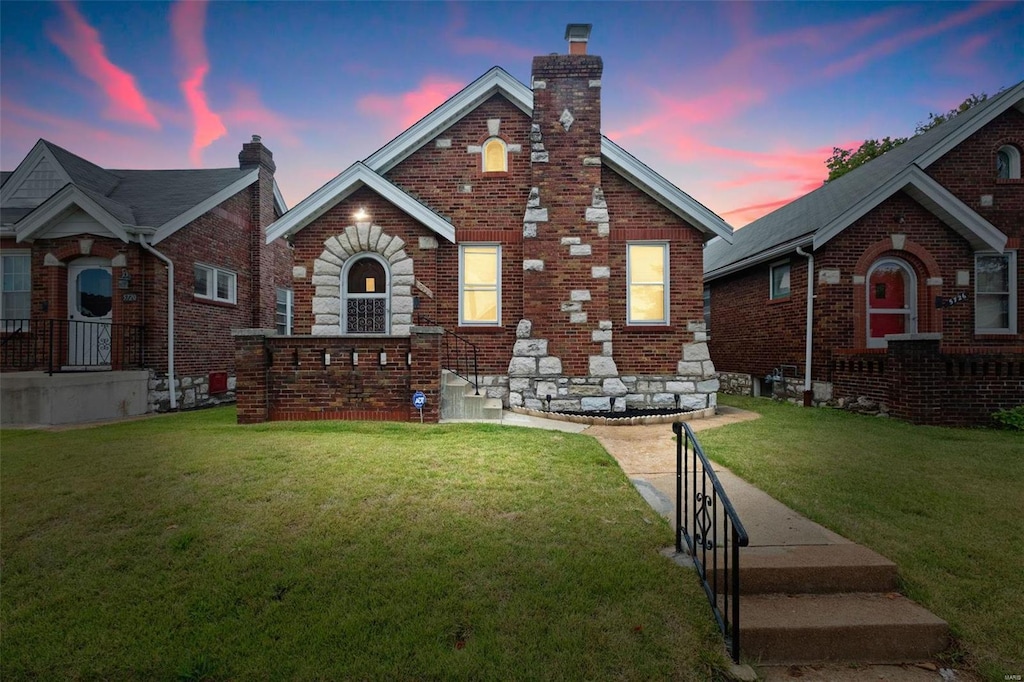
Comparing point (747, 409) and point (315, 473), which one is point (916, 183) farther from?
point (315, 473)

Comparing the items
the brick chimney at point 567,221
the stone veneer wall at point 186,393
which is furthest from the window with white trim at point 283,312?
the brick chimney at point 567,221

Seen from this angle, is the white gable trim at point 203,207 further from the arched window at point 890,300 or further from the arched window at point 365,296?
the arched window at point 890,300

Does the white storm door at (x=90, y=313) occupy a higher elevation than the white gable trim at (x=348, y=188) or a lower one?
lower

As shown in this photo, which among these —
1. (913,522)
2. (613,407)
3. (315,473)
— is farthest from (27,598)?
(613,407)

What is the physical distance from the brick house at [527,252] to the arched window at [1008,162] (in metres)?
8.86

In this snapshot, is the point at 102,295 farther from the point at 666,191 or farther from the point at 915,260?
the point at 915,260

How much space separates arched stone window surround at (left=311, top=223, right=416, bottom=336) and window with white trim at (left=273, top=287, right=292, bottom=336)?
23.5 feet

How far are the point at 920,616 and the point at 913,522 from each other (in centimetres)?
173

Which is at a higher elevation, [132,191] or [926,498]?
[132,191]

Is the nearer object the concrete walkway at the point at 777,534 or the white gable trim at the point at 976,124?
the concrete walkway at the point at 777,534

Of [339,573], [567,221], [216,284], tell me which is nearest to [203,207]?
[216,284]

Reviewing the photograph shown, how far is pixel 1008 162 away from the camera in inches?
485

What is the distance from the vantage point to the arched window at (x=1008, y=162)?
12.1 metres

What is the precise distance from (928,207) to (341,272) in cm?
1445
